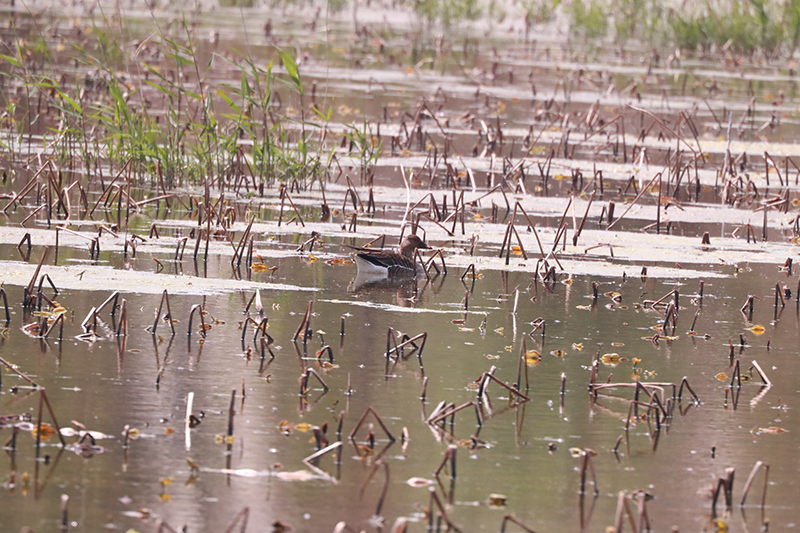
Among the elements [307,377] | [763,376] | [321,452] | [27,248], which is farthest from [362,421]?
[27,248]

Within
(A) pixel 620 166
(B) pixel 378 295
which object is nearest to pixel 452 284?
(B) pixel 378 295

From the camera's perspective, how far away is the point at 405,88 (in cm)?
1784

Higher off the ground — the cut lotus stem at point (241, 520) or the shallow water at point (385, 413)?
the cut lotus stem at point (241, 520)

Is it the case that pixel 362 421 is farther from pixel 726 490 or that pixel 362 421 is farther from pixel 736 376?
pixel 736 376

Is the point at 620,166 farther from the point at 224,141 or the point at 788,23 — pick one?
the point at 788,23

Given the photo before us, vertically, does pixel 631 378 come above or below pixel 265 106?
below

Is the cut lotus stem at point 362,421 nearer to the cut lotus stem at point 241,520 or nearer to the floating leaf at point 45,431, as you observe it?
the cut lotus stem at point 241,520

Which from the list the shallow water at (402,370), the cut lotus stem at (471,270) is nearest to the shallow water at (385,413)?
the shallow water at (402,370)

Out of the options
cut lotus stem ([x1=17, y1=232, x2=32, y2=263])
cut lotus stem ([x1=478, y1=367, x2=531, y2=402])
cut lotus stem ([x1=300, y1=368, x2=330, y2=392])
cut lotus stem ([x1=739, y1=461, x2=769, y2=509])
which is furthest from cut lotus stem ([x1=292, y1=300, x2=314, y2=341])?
cut lotus stem ([x1=739, y1=461, x2=769, y2=509])

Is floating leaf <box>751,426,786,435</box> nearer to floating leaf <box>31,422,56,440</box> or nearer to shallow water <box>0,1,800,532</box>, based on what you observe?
shallow water <box>0,1,800,532</box>

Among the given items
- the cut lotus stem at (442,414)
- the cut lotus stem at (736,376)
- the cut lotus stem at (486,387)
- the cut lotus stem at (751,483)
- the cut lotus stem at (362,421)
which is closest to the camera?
the cut lotus stem at (751,483)

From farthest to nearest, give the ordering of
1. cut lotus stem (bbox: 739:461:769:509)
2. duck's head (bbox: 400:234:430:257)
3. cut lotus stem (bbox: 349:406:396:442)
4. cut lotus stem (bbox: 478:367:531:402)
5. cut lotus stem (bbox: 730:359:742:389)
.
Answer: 1. duck's head (bbox: 400:234:430:257)
2. cut lotus stem (bbox: 730:359:742:389)
3. cut lotus stem (bbox: 478:367:531:402)
4. cut lotus stem (bbox: 349:406:396:442)
5. cut lotus stem (bbox: 739:461:769:509)

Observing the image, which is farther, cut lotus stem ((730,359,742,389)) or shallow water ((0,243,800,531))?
cut lotus stem ((730,359,742,389))

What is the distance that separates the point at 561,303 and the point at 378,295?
964 millimetres
